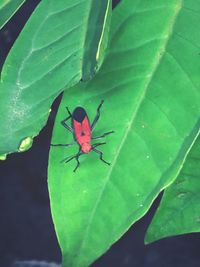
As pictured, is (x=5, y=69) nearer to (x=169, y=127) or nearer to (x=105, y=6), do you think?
(x=105, y=6)

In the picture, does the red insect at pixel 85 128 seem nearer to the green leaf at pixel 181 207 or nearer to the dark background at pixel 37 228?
the green leaf at pixel 181 207

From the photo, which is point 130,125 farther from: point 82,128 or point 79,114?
point 82,128

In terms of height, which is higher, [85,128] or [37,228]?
[85,128]

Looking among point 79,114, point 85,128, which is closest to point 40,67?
point 79,114

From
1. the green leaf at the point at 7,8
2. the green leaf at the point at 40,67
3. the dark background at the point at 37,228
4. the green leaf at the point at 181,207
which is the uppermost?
the green leaf at the point at 7,8

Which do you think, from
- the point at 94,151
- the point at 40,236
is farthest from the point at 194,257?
the point at 94,151

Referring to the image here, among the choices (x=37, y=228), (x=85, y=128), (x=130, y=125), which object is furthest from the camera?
(x=37, y=228)

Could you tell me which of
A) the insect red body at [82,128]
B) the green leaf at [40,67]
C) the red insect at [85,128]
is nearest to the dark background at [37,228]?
the insect red body at [82,128]
